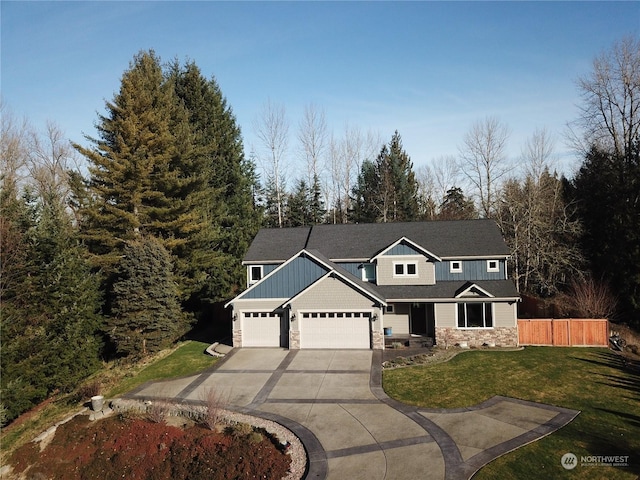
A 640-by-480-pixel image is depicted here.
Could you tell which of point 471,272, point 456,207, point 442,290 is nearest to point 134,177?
point 442,290

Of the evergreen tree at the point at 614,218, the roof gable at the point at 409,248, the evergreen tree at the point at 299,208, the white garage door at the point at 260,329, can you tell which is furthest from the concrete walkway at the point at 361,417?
the evergreen tree at the point at 299,208

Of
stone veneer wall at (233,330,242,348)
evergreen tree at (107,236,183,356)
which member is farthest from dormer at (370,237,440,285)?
evergreen tree at (107,236,183,356)

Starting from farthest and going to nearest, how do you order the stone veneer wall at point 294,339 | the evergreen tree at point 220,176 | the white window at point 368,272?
the evergreen tree at point 220,176
the white window at point 368,272
the stone veneer wall at point 294,339

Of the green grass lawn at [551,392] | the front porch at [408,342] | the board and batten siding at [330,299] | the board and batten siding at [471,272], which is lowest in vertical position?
the green grass lawn at [551,392]

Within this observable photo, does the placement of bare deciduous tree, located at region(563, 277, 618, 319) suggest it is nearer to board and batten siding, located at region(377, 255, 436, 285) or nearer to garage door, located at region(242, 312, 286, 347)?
board and batten siding, located at region(377, 255, 436, 285)

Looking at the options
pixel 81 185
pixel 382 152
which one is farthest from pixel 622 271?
pixel 81 185

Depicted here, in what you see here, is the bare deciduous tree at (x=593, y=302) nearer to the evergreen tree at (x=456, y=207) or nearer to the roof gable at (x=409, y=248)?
the roof gable at (x=409, y=248)

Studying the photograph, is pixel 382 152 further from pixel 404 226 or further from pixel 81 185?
pixel 81 185

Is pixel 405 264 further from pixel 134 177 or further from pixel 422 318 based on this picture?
pixel 134 177
